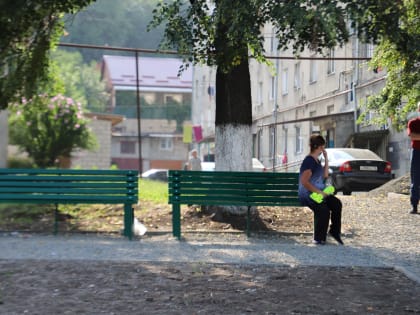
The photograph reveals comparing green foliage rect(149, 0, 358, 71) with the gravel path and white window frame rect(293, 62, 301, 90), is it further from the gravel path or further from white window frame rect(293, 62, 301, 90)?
white window frame rect(293, 62, 301, 90)

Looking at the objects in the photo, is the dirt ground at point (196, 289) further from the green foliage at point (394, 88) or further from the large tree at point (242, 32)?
the green foliage at point (394, 88)

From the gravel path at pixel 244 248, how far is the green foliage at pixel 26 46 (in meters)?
2.02

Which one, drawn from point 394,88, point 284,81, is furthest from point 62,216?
point 284,81

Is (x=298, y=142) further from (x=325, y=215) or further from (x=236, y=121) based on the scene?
(x=325, y=215)

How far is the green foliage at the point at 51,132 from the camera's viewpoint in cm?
2645

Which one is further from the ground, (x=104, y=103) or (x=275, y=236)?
(x=104, y=103)

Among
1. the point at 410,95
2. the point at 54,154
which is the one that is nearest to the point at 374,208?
the point at 410,95

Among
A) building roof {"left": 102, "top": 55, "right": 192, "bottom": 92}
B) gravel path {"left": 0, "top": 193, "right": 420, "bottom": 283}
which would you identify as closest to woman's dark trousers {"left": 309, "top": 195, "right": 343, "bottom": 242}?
gravel path {"left": 0, "top": 193, "right": 420, "bottom": 283}

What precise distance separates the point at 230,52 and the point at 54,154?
19.7 m

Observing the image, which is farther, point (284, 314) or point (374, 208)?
point (374, 208)

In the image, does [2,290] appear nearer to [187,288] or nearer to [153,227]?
Answer: [187,288]

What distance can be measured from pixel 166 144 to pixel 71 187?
6463cm

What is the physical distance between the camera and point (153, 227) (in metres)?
10.1

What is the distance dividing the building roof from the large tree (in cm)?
6529
